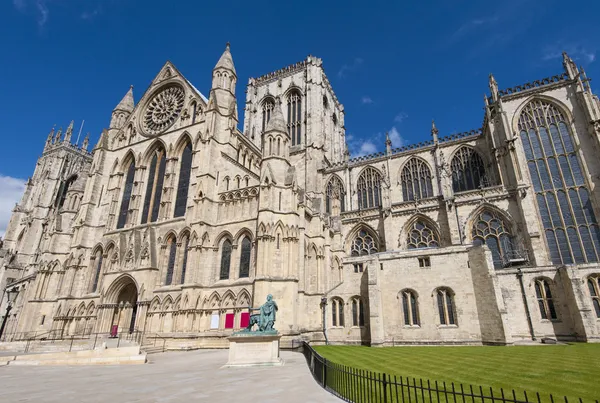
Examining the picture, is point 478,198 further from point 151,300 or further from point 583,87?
point 151,300

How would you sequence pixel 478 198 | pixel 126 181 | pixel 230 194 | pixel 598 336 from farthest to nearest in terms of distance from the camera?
pixel 126 181, pixel 478 198, pixel 230 194, pixel 598 336

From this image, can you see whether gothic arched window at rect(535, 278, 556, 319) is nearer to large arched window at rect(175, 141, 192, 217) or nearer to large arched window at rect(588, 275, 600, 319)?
large arched window at rect(588, 275, 600, 319)

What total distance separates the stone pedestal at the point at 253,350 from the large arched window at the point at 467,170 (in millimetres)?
29236

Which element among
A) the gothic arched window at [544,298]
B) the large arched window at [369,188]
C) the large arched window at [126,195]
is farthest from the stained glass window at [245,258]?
the gothic arched window at [544,298]

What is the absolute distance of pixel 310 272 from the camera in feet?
81.9

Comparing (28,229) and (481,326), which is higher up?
(28,229)

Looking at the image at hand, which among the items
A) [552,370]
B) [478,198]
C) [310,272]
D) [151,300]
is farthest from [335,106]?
[552,370]

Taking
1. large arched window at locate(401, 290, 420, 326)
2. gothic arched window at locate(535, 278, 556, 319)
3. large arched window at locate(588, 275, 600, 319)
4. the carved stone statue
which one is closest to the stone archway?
the carved stone statue

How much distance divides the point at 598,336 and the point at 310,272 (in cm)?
1847

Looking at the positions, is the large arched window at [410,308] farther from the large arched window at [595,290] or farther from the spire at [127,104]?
the spire at [127,104]

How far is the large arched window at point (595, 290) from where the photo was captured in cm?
2058

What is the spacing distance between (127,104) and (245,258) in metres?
27.1

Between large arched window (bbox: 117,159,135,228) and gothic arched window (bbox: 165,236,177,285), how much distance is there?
24.6ft

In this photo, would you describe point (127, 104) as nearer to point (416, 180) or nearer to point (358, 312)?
point (358, 312)
